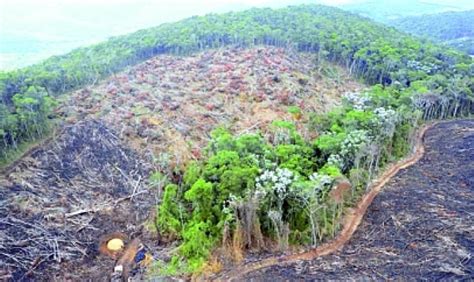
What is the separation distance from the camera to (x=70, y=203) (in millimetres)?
23703

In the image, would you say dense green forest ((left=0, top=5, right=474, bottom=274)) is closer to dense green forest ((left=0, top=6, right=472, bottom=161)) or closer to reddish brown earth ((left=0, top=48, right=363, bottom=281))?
dense green forest ((left=0, top=6, right=472, bottom=161))

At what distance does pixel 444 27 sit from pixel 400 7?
53070 mm

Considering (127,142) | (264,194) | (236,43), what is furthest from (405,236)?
(236,43)

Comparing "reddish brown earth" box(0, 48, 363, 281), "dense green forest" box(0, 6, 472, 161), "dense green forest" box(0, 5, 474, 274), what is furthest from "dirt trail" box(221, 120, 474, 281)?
"dense green forest" box(0, 6, 472, 161)

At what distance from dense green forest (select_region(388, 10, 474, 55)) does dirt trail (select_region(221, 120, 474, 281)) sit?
192 feet

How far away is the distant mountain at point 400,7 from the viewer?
12578 cm

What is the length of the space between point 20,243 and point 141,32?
41054 mm

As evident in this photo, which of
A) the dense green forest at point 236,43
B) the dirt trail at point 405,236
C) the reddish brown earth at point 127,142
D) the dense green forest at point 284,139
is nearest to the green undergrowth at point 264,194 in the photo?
the dense green forest at point 284,139

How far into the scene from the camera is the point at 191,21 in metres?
59.2

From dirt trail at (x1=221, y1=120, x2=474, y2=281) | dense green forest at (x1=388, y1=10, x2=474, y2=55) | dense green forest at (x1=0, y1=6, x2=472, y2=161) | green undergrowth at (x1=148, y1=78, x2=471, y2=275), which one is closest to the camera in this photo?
dirt trail at (x1=221, y1=120, x2=474, y2=281)

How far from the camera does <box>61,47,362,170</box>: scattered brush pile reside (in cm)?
3184

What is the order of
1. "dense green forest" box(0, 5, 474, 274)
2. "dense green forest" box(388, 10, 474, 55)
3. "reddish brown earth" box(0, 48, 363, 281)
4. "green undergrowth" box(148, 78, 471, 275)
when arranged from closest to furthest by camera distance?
"green undergrowth" box(148, 78, 471, 275), "dense green forest" box(0, 5, 474, 274), "reddish brown earth" box(0, 48, 363, 281), "dense green forest" box(388, 10, 474, 55)

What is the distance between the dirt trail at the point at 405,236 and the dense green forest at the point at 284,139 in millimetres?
1039

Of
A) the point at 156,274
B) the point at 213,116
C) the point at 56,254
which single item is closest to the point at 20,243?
the point at 56,254
